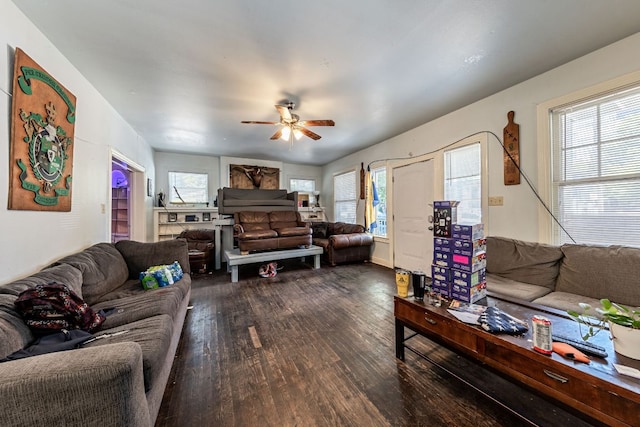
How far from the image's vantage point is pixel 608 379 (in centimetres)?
A: 87

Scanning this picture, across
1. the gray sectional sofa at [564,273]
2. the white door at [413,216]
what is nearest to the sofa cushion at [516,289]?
the gray sectional sofa at [564,273]

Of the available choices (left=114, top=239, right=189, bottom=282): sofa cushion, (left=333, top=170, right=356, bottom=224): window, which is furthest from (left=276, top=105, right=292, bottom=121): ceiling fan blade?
(left=333, top=170, right=356, bottom=224): window

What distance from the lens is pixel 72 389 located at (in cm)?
79

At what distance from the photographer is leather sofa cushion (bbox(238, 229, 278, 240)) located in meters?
4.01

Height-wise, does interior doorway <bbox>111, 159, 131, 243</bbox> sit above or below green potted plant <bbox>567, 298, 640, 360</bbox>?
above

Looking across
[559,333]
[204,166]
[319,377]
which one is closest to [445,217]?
[559,333]

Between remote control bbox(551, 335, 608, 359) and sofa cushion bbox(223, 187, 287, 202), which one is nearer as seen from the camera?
remote control bbox(551, 335, 608, 359)

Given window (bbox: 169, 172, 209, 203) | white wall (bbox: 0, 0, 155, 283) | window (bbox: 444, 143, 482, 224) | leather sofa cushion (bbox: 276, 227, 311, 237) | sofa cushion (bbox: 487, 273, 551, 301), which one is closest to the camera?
white wall (bbox: 0, 0, 155, 283)

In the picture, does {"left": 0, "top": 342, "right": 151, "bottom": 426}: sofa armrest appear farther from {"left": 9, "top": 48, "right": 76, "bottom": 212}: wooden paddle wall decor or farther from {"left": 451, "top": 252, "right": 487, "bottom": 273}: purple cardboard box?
{"left": 451, "top": 252, "right": 487, "bottom": 273}: purple cardboard box

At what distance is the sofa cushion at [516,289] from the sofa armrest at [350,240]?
2.66m

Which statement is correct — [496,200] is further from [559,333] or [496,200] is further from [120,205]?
[120,205]

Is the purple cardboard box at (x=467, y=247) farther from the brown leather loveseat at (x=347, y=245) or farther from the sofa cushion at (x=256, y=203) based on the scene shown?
the sofa cushion at (x=256, y=203)

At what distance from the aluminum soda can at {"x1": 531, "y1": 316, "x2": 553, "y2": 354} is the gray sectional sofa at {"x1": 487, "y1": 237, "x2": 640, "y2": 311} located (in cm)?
100

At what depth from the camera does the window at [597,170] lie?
6.53ft
